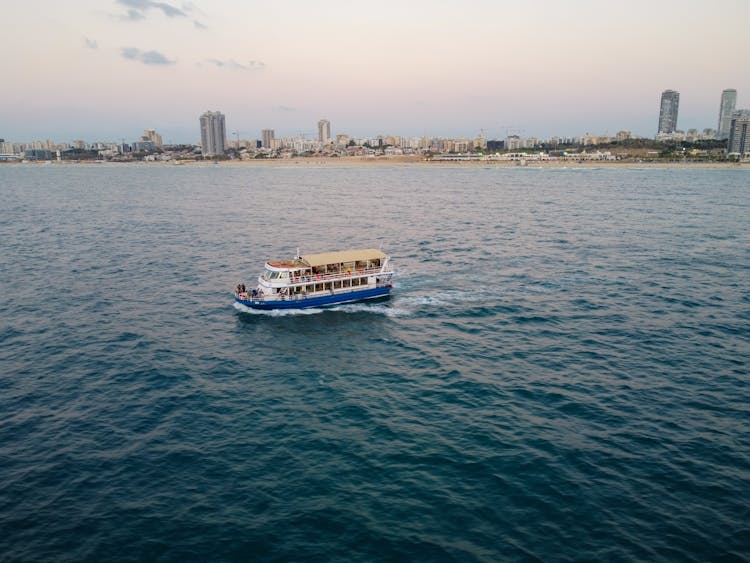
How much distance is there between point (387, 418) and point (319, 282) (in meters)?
34.8

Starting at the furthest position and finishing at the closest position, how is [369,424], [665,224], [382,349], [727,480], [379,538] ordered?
1. [665,224]
2. [382,349]
3. [369,424]
4. [727,480]
5. [379,538]

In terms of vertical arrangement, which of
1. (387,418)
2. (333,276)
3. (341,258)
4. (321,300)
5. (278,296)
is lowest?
(387,418)

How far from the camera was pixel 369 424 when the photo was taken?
151 ft

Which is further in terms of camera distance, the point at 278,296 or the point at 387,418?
the point at 278,296

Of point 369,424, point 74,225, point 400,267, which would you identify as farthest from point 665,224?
point 74,225

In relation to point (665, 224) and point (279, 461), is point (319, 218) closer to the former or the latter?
point (665, 224)

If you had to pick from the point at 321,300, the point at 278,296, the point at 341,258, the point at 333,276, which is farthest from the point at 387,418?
the point at 341,258

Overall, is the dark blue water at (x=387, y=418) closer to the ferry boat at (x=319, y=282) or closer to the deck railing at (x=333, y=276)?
the ferry boat at (x=319, y=282)

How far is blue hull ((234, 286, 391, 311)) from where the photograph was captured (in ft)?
248

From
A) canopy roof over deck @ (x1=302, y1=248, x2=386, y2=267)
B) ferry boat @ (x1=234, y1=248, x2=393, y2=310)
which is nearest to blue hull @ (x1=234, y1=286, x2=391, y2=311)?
ferry boat @ (x1=234, y1=248, x2=393, y2=310)

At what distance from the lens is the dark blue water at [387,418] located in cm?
3341

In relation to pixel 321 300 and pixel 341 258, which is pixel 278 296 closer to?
pixel 321 300

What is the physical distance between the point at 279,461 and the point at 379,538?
11.4 meters

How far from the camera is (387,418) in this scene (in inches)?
1842
